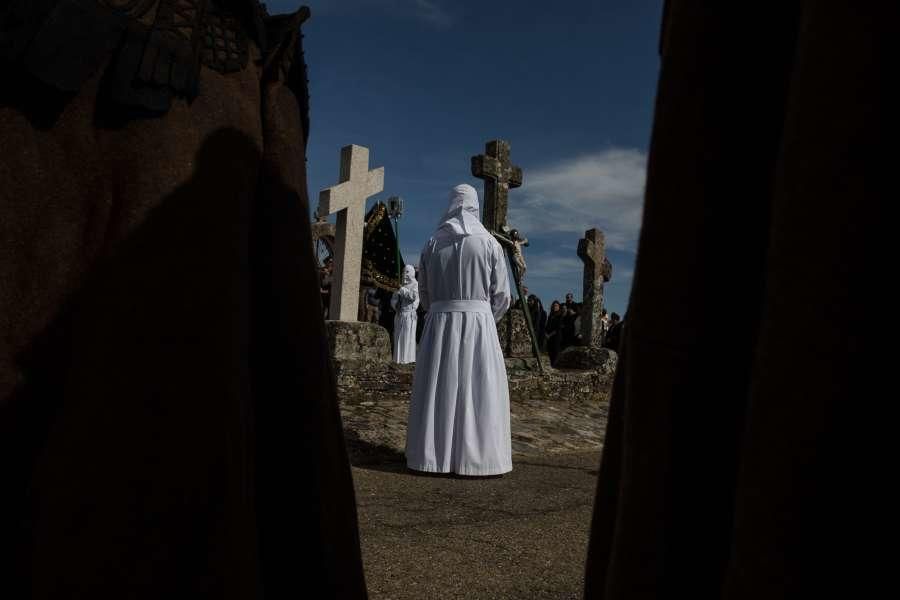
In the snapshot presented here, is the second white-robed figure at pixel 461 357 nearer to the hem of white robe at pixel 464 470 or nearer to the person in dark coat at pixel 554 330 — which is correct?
the hem of white robe at pixel 464 470

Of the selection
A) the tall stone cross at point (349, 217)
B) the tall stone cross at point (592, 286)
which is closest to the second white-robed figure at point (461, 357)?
the tall stone cross at point (349, 217)

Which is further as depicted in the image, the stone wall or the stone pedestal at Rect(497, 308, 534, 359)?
the stone pedestal at Rect(497, 308, 534, 359)

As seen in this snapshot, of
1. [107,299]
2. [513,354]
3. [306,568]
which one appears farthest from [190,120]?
[513,354]

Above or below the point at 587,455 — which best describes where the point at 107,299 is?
above

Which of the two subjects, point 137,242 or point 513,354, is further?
point 513,354

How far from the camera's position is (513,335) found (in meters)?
11.3

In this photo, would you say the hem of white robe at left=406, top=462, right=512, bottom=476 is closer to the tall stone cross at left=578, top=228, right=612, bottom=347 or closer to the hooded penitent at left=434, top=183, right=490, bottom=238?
the hooded penitent at left=434, top=183, right=490, bottom=238

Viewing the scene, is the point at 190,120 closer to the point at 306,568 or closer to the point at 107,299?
the point at 107,299

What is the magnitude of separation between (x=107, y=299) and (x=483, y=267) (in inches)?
152

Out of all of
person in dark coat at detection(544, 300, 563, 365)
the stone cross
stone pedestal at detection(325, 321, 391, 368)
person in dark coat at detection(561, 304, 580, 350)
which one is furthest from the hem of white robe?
person in dark coat at detection(544, 300, 563, 365)

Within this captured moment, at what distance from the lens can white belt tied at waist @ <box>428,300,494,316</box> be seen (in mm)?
5133

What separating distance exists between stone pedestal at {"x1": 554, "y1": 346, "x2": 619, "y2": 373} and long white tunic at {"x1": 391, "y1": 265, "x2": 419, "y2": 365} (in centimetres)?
494

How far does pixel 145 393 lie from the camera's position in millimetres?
1256

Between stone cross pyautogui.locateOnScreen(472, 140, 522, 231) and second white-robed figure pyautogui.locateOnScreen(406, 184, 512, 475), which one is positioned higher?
stone cross pyautogui.locateOnScreen(472, 140, 522, 231)
